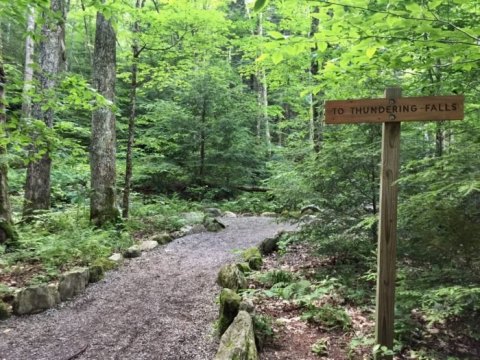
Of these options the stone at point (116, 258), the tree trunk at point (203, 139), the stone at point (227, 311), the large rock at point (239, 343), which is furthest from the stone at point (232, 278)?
the tree trunk at point (203, 139)

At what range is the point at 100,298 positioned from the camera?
5.16 m

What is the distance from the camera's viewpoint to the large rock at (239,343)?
9.75 ft

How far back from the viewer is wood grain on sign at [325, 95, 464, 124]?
2.91 meters

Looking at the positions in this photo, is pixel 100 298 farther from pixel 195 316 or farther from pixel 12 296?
pixel 195 316

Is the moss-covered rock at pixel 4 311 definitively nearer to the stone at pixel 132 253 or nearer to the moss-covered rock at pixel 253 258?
the stone at pixel 132 253

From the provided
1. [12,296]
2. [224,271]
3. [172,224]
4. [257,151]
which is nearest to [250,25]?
[257,151]

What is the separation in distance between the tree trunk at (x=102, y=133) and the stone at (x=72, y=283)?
2.92 m

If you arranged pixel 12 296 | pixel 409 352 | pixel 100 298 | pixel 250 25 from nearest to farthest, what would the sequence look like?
pixel 409 352 → pixel 12 296 → pixel 100 298 → pixel 250 25

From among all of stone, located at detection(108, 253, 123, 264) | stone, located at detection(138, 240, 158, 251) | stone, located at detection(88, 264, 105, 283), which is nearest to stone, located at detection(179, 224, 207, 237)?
stone, located at detection(138, 240, 158, 251)

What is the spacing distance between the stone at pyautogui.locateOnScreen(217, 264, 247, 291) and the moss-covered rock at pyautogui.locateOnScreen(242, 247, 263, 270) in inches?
26.2

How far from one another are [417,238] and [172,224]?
7.41 m

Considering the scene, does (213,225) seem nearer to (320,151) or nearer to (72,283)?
(72,283)

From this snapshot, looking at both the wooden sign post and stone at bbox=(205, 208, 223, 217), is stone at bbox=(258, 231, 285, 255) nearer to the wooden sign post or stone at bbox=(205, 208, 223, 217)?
the wooden sign post

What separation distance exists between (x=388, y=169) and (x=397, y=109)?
0.51 metres
